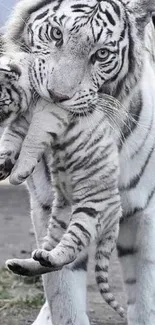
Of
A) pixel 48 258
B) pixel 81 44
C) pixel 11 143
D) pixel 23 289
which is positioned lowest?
pixel 23 289

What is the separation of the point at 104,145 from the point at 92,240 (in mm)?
319

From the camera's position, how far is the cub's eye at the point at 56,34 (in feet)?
12.4

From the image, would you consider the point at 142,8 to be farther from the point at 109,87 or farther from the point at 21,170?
the point at 21,170

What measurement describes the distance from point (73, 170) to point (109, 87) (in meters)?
0.42

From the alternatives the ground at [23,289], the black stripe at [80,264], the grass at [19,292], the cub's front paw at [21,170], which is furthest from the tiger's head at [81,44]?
the grass at [19,292]

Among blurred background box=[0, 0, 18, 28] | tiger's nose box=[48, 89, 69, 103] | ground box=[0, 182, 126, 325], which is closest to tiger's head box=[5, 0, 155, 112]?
tiger's nose box=[48, 89, 69, 103]

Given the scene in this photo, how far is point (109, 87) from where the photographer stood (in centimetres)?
398

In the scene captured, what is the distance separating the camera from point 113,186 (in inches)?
146

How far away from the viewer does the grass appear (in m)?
5.56

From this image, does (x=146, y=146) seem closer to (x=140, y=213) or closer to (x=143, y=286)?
(x=140, y=213)

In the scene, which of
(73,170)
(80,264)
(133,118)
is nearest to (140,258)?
(80,264)

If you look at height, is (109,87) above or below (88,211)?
above

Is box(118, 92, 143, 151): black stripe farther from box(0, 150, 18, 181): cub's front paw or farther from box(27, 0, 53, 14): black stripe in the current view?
box(0, 150, 18, 181): cub's front paw

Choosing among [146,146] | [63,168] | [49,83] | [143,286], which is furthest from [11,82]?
[143,286]
